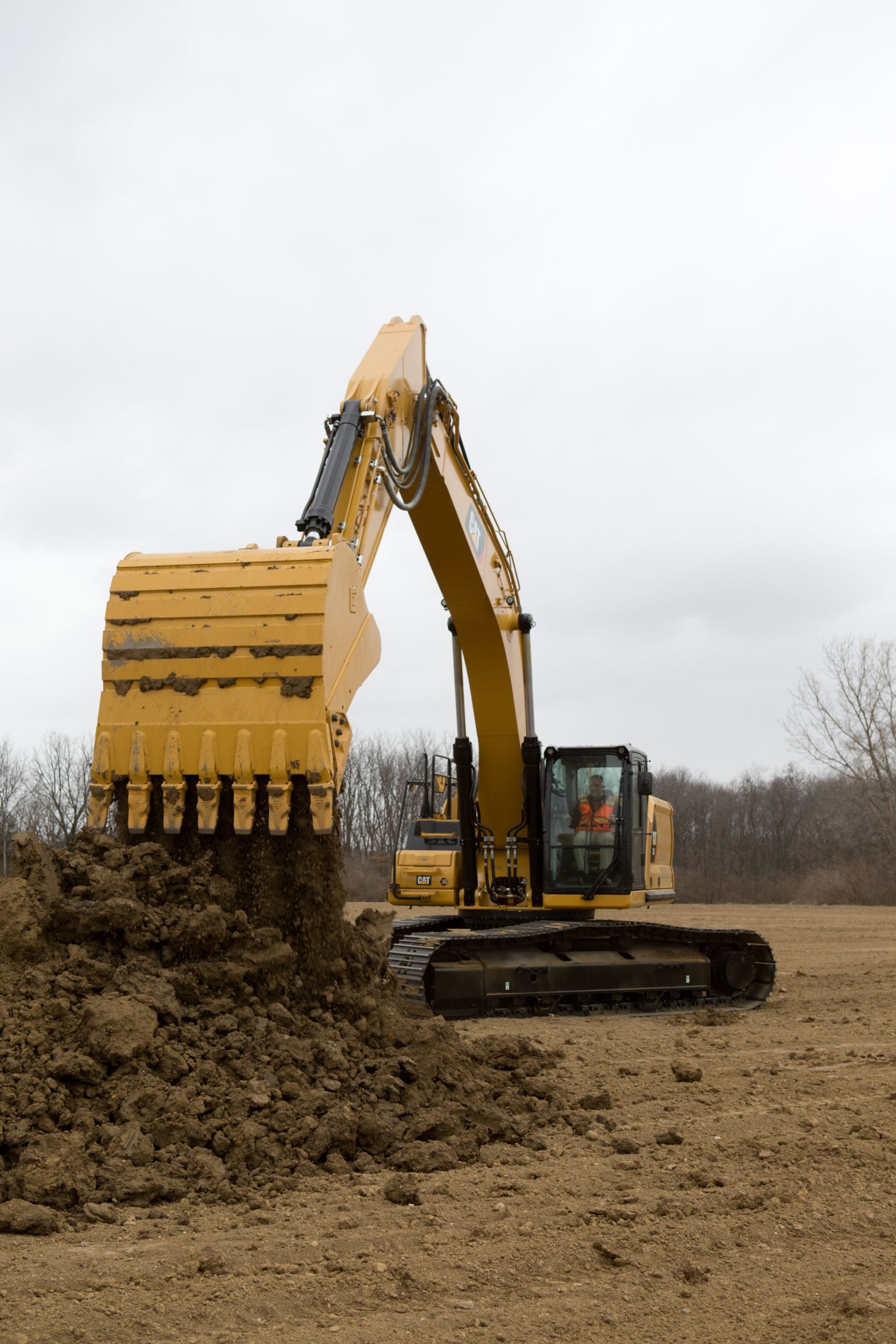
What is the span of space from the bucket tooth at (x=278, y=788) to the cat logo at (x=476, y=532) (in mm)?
4224

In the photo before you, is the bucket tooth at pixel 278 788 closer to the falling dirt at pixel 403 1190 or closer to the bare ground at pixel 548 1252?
the falling dirt at pixel 403 1190

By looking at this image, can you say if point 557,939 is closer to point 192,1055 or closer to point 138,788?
point 138,788

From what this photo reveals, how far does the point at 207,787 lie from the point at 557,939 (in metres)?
5.34

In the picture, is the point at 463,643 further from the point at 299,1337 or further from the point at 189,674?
the point at 299,1337

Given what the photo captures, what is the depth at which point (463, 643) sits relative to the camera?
34.9 feet

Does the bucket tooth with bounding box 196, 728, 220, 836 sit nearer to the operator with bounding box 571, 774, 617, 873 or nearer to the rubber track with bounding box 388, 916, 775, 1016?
the rubber track with bounding box 388, 916, 775, 1016

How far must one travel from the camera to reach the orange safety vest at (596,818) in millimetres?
10945

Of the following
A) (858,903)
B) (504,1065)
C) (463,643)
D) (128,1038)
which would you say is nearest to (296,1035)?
(128,1038)

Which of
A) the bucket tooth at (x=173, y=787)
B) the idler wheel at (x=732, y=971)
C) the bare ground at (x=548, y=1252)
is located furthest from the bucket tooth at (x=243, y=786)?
the idler wheel at (x=732, y=971)

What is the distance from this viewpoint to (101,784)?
609 centimetres

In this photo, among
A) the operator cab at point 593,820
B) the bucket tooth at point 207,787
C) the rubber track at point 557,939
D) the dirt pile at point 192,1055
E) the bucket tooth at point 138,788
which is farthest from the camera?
the operator cab at point 593,820

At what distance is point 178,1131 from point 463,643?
6.22 m

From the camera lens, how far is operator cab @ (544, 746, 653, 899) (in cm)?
1084

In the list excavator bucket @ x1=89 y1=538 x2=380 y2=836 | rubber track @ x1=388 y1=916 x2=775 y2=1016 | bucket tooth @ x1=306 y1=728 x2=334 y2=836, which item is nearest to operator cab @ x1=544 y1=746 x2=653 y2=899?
rubber track @ x1=388 y1=916 x2=775 y2=1016
